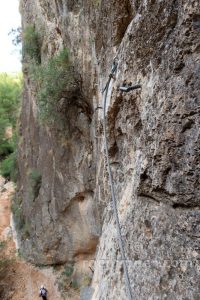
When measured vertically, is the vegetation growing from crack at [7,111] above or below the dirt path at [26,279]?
above

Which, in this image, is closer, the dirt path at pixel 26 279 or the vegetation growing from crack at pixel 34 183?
the dirt path at pixel 26 279

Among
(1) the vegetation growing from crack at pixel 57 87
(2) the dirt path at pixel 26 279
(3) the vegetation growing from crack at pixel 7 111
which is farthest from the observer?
(3) the vegetation growing from crack at pixel 7 111

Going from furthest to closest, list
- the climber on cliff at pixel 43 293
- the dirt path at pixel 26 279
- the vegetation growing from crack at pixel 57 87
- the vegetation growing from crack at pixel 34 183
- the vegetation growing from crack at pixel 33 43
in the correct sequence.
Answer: the vegetation growing from crack at pixel 34 183, the dirt path at pixel 26 279, the vegetation growing from crack at pixel 33 43, the climber on cliff at pixel 43 293, the vegetation growing from crack at pixel 57 87

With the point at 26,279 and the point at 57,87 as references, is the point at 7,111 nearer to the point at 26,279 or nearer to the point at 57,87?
the point at 26,279

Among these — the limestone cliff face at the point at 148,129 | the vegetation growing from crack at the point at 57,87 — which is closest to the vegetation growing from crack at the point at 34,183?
the vegetation growing from crack at the point at 57,87

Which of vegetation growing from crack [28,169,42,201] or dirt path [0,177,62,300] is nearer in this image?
dirt path [0,177,62,300]

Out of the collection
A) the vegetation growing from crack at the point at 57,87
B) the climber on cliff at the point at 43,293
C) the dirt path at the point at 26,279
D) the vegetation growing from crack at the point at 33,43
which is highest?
the vegetation growing from crack at the point at 33,43

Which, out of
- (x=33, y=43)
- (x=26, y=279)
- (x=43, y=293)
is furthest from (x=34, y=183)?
(x=33, y=43)

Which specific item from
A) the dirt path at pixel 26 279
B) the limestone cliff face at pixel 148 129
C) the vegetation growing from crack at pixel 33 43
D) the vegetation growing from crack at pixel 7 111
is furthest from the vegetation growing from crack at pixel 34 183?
the vegetation growing from crack at pixel 7 111

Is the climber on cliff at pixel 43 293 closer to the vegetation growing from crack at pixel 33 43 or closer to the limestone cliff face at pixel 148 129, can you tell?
the limestone cliff face at pixel 148 129

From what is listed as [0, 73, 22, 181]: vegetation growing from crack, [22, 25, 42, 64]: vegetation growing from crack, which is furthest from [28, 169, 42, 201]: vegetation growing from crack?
[0, 73, 22, 181]: vegetation growing from crack

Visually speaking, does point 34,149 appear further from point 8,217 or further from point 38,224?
point 8,217

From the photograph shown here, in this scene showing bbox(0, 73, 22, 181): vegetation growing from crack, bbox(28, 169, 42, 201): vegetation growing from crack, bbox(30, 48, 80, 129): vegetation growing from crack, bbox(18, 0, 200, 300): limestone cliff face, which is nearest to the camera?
bbox(18, 0, 200, 300): limestone cliff face

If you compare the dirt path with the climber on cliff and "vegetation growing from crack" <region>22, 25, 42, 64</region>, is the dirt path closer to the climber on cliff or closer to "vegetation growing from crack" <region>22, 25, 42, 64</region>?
the climber on cliff
